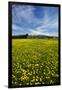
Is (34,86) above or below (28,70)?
below

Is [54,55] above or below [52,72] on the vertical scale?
above

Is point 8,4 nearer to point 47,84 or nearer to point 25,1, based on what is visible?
point 25,1

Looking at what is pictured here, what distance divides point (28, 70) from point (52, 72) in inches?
10.8

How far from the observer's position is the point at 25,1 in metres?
2.60

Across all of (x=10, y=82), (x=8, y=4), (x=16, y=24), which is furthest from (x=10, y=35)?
(x=10, y=82)

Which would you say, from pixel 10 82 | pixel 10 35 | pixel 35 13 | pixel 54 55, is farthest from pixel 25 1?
pixel 10 82

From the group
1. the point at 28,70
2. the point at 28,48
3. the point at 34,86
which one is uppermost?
the point at 28,48

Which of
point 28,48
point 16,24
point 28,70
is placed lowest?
point 28,70

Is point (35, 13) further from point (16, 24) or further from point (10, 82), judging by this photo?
point (10, 82)

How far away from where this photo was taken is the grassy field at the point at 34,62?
8.46 ft

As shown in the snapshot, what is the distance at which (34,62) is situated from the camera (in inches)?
104

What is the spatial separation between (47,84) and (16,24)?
73cm

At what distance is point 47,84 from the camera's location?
265cm

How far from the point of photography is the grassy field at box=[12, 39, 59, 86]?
102 inches
